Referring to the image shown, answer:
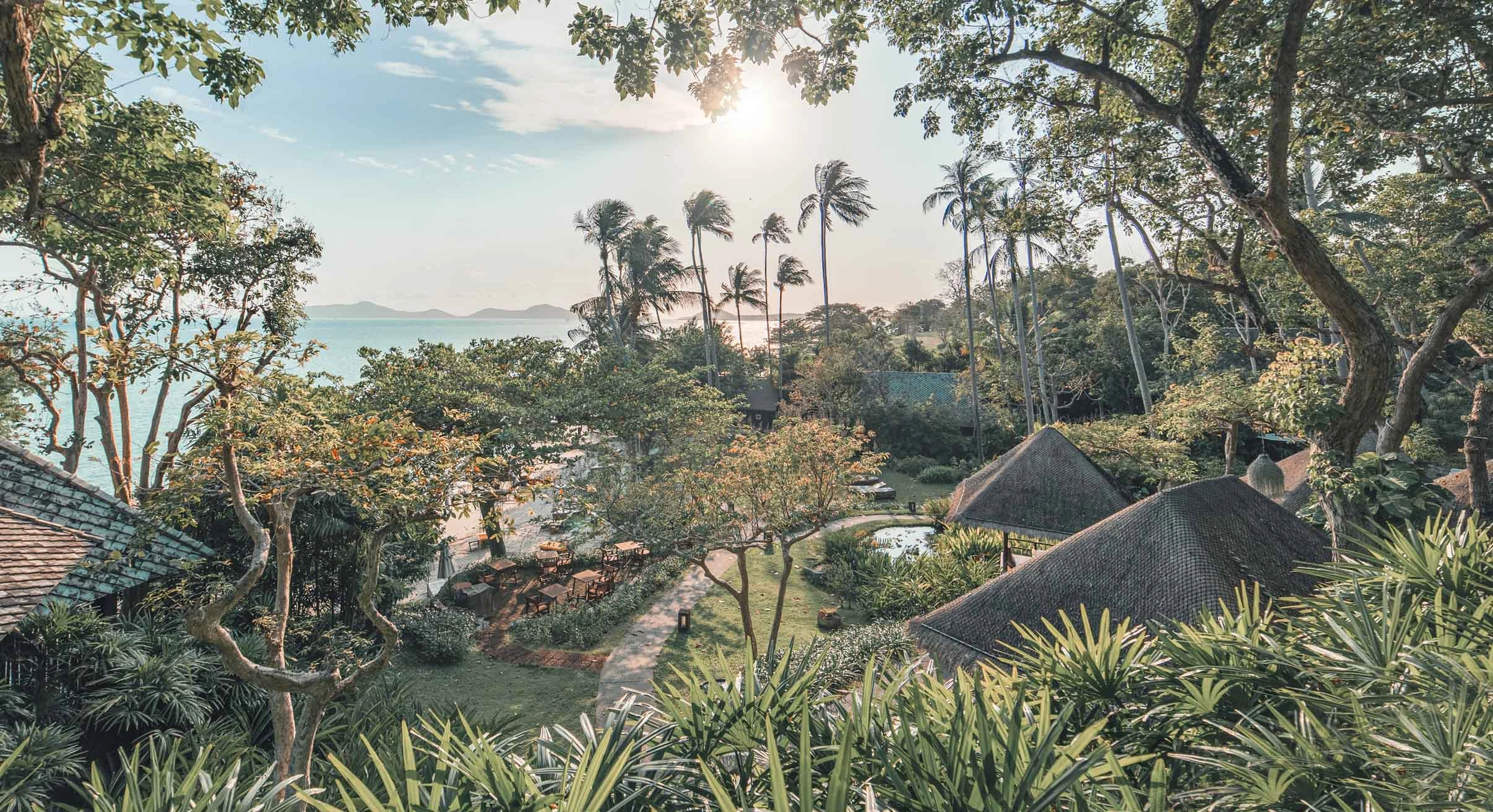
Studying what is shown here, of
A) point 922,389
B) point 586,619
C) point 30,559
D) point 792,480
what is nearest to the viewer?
point 30,559

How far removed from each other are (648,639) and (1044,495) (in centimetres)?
841

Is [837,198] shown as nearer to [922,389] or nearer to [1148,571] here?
[922,389]

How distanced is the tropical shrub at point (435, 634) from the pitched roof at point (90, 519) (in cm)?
378

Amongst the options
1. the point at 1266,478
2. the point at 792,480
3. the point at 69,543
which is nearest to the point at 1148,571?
the point at 1266,478

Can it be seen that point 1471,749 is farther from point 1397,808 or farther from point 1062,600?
point 1062,600

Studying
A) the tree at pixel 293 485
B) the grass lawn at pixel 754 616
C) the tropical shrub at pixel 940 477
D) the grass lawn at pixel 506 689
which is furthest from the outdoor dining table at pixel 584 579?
the tropical shrub at pixel 940 477

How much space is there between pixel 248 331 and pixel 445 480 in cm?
193

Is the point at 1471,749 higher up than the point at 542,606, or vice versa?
the point at 1471,749

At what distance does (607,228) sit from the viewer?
103 feet

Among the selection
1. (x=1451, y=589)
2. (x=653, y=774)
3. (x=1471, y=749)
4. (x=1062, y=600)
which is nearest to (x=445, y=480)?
(x=653, y=774)

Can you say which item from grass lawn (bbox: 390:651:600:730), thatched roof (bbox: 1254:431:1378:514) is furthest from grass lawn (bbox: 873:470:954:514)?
grass lawn (bbox: 390:651:600:730)

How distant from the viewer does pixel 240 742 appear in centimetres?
663

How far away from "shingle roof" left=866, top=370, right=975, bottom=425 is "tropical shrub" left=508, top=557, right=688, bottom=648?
2004cm

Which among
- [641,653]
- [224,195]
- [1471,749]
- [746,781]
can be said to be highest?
[224,195]
